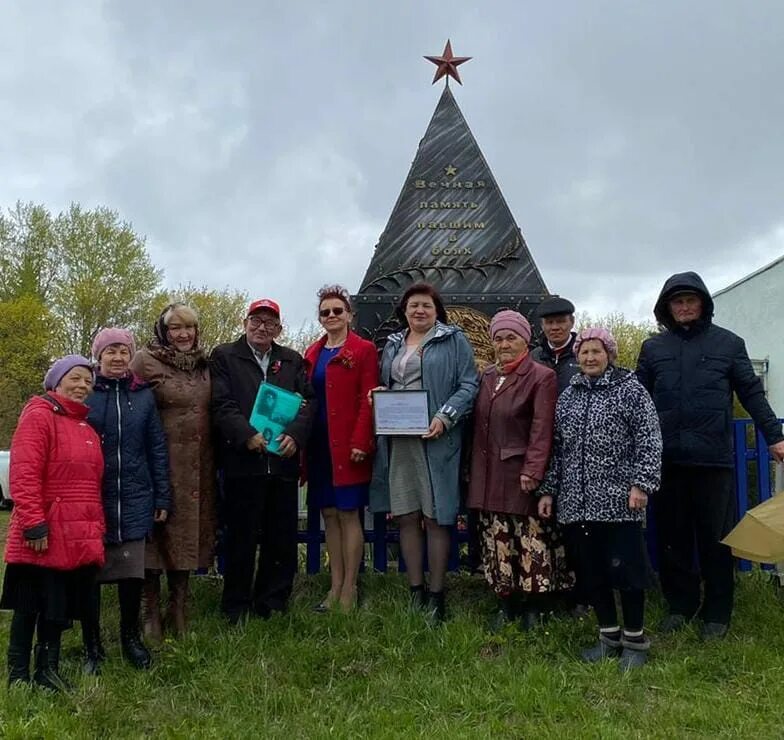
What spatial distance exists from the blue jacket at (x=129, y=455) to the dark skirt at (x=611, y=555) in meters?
1.99

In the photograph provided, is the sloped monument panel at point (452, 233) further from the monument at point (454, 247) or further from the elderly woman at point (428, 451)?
the elderly woman at point (428, 451)

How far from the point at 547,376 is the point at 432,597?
4.28 ft

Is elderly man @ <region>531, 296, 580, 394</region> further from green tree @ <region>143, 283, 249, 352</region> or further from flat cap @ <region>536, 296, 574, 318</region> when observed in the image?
green tree @ <region>143, 283, 249, 352</region>

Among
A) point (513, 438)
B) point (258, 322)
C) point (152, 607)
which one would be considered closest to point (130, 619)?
point (152, 607)

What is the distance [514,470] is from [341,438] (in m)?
0.94

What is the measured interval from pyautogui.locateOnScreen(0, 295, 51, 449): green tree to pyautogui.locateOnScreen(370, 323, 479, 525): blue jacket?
20.7 m

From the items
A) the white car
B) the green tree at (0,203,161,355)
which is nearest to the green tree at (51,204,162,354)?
the green tree at (0,203,161,355)

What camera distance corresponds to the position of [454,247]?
623 cm

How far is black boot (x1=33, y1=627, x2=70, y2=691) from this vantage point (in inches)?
128

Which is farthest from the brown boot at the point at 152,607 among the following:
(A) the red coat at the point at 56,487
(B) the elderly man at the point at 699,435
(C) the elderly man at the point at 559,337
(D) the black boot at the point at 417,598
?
(B) the elderly man at the point at 699,435

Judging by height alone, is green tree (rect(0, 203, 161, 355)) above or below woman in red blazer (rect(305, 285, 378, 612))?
above

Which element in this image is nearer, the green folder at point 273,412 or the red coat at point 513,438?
the red coat at point 513,438

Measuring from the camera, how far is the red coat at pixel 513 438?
3711 millimetres

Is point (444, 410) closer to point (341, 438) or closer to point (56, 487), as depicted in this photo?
point (341, 438)
